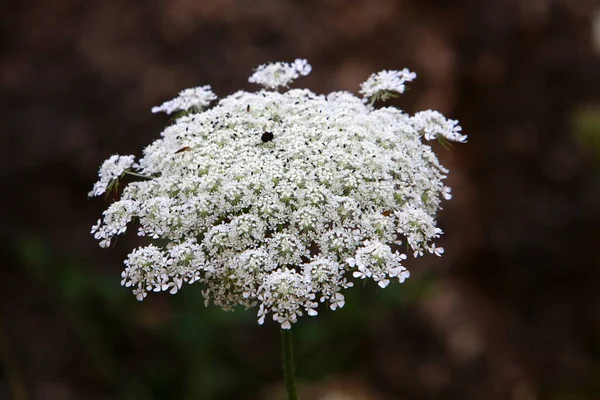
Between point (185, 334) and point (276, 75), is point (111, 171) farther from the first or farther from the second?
point (185, 334)

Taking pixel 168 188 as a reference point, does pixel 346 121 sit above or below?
above

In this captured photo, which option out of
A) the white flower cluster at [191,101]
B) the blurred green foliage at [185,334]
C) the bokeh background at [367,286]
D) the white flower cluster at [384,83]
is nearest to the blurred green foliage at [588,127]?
the bokeh background at [367,286]

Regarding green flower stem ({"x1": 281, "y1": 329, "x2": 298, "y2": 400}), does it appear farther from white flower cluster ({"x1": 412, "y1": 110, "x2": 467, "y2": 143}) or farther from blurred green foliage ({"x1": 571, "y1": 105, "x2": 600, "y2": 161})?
blurred green foliage ({"x1": 571, "y1": 105, "x2": 600, "y2": 161})

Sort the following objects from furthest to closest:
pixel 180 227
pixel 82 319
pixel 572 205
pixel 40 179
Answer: pixel 572 205 < pixel 40 179 < pixel 82 319 < pixel 180 227

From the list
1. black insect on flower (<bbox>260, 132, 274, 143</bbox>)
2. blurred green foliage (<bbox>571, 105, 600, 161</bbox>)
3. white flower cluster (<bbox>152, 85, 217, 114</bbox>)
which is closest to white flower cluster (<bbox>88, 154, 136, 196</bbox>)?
white flower cluster (<bbox>152, 85, 217, 114</bbox>)

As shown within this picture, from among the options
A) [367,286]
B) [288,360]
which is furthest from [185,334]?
[288,360]

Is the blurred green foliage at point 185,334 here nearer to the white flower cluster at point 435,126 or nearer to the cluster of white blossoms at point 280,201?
the cluster of white blossoms at point 280,201

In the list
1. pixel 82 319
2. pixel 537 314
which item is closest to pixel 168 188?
pixel 82 319

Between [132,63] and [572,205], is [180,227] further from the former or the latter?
[572,205]
